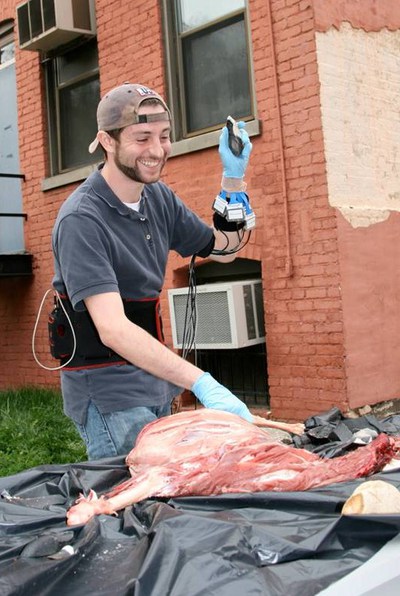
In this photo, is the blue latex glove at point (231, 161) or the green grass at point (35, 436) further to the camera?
the green grass at point (35, 436)

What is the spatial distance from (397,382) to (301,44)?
2.96 metres

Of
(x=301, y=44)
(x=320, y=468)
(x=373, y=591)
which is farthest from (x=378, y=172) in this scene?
(x=373, y=591)

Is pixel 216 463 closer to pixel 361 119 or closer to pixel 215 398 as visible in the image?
pixel 215 398

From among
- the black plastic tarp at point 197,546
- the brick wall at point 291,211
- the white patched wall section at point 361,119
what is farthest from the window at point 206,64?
the black plastic tarp at point 197,546

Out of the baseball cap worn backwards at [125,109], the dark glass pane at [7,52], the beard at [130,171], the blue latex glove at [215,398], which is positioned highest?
the dark glass pane at [7,52]

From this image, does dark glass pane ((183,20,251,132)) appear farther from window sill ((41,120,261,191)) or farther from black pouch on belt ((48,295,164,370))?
black pouch on belt ((48,295,164,370))

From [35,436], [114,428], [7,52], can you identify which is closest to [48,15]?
[7,52]

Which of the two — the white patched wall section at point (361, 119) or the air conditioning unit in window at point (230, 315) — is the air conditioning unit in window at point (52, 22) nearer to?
the white patched wall section at point (361, 119)

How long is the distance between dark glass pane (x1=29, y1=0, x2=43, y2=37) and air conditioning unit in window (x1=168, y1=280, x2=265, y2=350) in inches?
145

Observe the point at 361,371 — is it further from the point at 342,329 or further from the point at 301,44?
the point at 301,44

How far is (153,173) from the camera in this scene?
2.72 m

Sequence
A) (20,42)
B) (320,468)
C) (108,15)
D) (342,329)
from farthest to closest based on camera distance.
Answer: (20,42) < (108,15) < (342,329) < (320,468)

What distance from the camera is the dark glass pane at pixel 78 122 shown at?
8.01 m

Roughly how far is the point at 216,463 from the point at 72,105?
6836 millimetres
